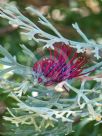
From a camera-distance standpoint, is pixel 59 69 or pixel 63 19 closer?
pixel 59 69

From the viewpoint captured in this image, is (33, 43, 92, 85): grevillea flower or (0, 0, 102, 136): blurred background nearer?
(33, 43, 92, 85): grevillea flower

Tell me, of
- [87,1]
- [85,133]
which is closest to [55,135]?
[85,133]

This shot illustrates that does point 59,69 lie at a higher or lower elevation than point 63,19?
lower

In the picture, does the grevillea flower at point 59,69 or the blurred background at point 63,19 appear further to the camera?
the blurred background at point 63,19

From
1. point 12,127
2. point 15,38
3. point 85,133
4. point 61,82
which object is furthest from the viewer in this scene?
point 15,38

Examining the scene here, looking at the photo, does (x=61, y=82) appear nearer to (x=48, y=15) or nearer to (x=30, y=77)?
(x=30, y=77)

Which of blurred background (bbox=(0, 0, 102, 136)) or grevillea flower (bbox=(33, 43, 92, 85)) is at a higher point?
blurred background (bbox=(0, 0, 102, 136))

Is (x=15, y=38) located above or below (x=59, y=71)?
above

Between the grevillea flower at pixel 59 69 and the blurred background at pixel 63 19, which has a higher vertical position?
the blurred background at pixel 63 19

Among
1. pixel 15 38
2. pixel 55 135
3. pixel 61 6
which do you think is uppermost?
pixel 61 6

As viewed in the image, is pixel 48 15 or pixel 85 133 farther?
pixel 48 15

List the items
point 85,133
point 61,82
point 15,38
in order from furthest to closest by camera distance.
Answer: point 15,38 < point 85,133 < point 61,82
